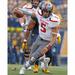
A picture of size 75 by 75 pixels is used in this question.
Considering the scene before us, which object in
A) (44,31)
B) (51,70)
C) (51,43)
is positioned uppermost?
(44,31)

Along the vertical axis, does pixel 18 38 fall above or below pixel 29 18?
below

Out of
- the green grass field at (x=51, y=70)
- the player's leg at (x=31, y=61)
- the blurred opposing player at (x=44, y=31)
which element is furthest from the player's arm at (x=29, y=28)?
the green grass field at (x=51, y=70)

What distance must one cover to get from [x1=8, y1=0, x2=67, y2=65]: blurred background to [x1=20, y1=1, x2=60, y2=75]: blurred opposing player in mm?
68

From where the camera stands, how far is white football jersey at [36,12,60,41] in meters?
6.18

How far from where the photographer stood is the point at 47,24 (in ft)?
20.3

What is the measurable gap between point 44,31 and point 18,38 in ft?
0.83

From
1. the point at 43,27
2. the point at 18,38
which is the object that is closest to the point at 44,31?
the point at 43,27

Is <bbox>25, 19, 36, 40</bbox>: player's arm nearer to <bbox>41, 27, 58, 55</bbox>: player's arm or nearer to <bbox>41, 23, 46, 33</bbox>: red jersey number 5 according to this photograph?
<bbox>41, 23, 46, 33</bbox>: red jersey number 5

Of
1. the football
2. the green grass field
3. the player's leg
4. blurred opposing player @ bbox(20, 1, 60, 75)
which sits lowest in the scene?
the green grass field

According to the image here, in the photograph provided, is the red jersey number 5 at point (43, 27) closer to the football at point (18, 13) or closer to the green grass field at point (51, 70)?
the football at point (18, 13)

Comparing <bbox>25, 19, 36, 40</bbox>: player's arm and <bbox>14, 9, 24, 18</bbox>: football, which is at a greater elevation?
<bbox>14, 9, 24, 18</bbox>: football

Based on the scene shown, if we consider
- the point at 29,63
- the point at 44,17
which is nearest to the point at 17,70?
the point at 29,63

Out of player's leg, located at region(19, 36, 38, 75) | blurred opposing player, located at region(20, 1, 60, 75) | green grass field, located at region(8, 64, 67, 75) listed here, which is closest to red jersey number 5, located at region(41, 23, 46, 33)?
blurred opposing player, located at region(20, 1, 60, 75)

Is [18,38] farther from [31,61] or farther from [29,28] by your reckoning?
[31,61]
